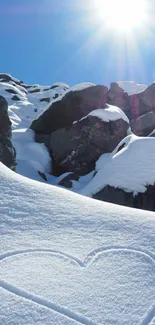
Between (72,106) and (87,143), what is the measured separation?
16.0ft

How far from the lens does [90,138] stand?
2447 cm

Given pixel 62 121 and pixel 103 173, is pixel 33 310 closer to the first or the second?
pixel 103 173

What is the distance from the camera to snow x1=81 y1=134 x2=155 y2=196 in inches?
587

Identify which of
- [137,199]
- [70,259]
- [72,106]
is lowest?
[72,106]

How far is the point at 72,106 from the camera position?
28.1 m

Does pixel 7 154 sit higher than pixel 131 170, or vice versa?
pixel 131 170

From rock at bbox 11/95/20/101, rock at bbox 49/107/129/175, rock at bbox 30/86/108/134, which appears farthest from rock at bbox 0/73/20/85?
rock at bbox 49/107/129/175

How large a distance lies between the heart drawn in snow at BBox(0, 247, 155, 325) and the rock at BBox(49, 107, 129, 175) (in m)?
20.0

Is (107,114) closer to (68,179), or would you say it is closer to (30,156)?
(68,179)

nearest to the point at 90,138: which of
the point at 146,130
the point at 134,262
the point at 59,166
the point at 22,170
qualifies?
the point at 59,166

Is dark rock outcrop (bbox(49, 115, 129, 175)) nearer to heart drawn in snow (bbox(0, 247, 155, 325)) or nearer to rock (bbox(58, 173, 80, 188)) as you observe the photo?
rock (bbox(58, 173, 80, 188))

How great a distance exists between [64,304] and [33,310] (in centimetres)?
26

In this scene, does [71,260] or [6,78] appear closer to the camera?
[71,260]

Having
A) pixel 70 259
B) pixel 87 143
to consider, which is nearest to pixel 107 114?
pixel 87 143
